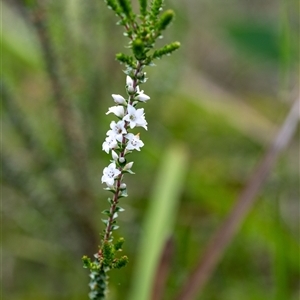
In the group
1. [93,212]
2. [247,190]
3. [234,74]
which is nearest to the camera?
[247,190]

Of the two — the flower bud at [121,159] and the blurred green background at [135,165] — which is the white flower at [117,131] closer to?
the flower bud at [121,159]

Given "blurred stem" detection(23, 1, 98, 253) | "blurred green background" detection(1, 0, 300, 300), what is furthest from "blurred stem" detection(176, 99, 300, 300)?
"blurred stem" detection(23, 1, 98, 253)

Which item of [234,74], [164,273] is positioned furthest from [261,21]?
[164,273]

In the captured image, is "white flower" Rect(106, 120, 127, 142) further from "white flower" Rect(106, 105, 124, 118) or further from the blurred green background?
the blurred green background

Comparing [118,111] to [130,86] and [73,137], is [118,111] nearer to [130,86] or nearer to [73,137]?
[130,86]

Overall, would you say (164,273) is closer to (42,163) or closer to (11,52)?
(42,163)

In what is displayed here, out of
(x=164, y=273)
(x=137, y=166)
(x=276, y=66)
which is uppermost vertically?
(x=276, y=66)

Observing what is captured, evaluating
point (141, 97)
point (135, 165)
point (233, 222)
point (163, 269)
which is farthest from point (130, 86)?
point (135, 165)
